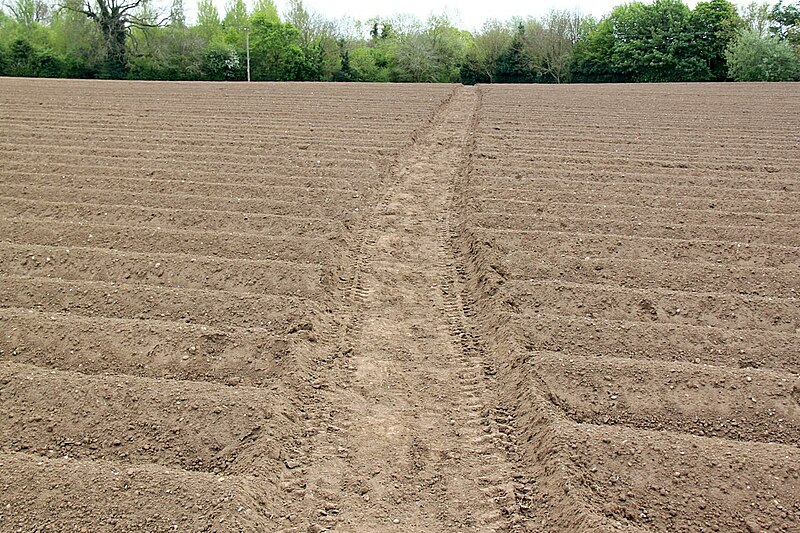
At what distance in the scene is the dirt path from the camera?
12.1 feet

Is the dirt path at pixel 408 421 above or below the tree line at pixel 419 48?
below

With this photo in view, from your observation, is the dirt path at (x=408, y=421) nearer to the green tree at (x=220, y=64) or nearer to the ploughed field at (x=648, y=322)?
the ploughed field at (x=648, y=322)

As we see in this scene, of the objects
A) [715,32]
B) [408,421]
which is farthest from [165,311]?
[715,32]

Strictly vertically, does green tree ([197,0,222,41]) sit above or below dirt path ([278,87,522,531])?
above

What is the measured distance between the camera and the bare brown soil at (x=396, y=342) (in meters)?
3.69

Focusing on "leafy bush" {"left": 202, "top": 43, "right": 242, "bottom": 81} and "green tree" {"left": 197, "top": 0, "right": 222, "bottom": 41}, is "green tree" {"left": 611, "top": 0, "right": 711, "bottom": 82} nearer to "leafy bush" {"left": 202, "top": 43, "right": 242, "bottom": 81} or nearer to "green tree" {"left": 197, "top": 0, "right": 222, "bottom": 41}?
"leafy bush" {"left": 202, "top": 43, "right": 242, "bottom": 81}

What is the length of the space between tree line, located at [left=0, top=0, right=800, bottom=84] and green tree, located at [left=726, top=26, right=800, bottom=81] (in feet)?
0.63

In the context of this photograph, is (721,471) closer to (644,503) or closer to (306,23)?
(644,503)

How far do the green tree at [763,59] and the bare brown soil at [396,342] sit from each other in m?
23.4

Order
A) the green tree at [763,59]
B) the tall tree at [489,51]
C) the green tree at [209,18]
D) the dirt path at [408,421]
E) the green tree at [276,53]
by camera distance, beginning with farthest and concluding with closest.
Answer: the green tree at [209,18], the green tree at [276,53], the tall tree at [489,51], the green tree at [763,59], the dirt path at [408,421]

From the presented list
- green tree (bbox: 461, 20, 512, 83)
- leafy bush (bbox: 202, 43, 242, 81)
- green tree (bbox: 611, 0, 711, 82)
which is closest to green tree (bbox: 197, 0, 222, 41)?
leafy bush (bbox: 202, 43, 242, 81)

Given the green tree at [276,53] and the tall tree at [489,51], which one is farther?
the green tree at [276,53]

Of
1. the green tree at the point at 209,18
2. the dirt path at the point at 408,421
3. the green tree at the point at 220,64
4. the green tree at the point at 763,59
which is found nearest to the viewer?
the dirt path at the point at 408,421

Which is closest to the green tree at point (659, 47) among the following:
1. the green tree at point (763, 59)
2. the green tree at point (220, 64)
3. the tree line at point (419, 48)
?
the tree line at point (419, 48)
